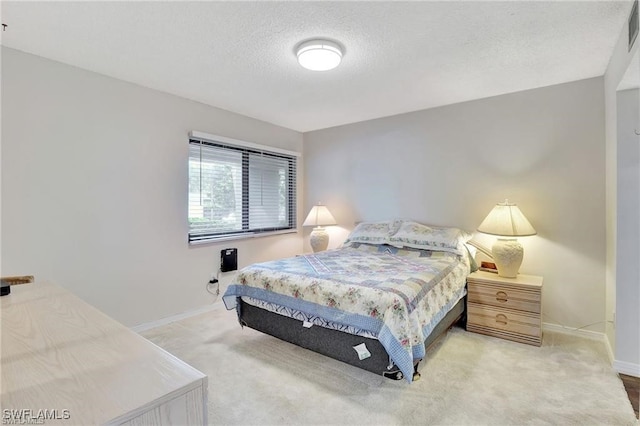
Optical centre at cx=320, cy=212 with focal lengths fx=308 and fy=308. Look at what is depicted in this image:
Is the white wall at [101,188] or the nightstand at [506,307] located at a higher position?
the white wall at [101,188]

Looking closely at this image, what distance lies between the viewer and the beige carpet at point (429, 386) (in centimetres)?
170

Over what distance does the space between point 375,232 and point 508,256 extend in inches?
53.2

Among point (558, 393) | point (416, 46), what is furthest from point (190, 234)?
point (558, 393)

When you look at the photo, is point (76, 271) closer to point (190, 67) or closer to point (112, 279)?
point (112, 279)

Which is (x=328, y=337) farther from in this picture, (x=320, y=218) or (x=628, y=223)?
(x=628, y=223)

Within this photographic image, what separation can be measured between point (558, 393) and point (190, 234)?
3.32m

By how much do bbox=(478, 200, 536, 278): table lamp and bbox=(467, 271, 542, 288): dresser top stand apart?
6cm

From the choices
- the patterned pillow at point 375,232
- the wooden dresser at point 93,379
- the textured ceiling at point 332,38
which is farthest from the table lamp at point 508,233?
the wooden dresser at point 93,379

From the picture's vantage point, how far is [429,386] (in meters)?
1.98

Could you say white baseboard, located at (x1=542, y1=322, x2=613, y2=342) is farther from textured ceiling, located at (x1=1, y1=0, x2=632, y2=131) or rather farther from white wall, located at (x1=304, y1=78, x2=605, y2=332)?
textured ceiling, located at (x1=1, y1=0, x2=632, y2=131)

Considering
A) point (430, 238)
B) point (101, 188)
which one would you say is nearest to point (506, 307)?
point (430, 238)

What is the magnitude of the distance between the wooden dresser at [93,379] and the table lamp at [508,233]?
111 inches

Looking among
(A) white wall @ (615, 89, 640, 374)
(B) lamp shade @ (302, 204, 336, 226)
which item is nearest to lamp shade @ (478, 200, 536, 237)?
(A) white wall @ (615, 89, 640, 374)

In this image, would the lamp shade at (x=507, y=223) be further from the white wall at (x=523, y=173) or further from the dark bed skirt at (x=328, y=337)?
the dark bed skirt at (x=328, y=337)
